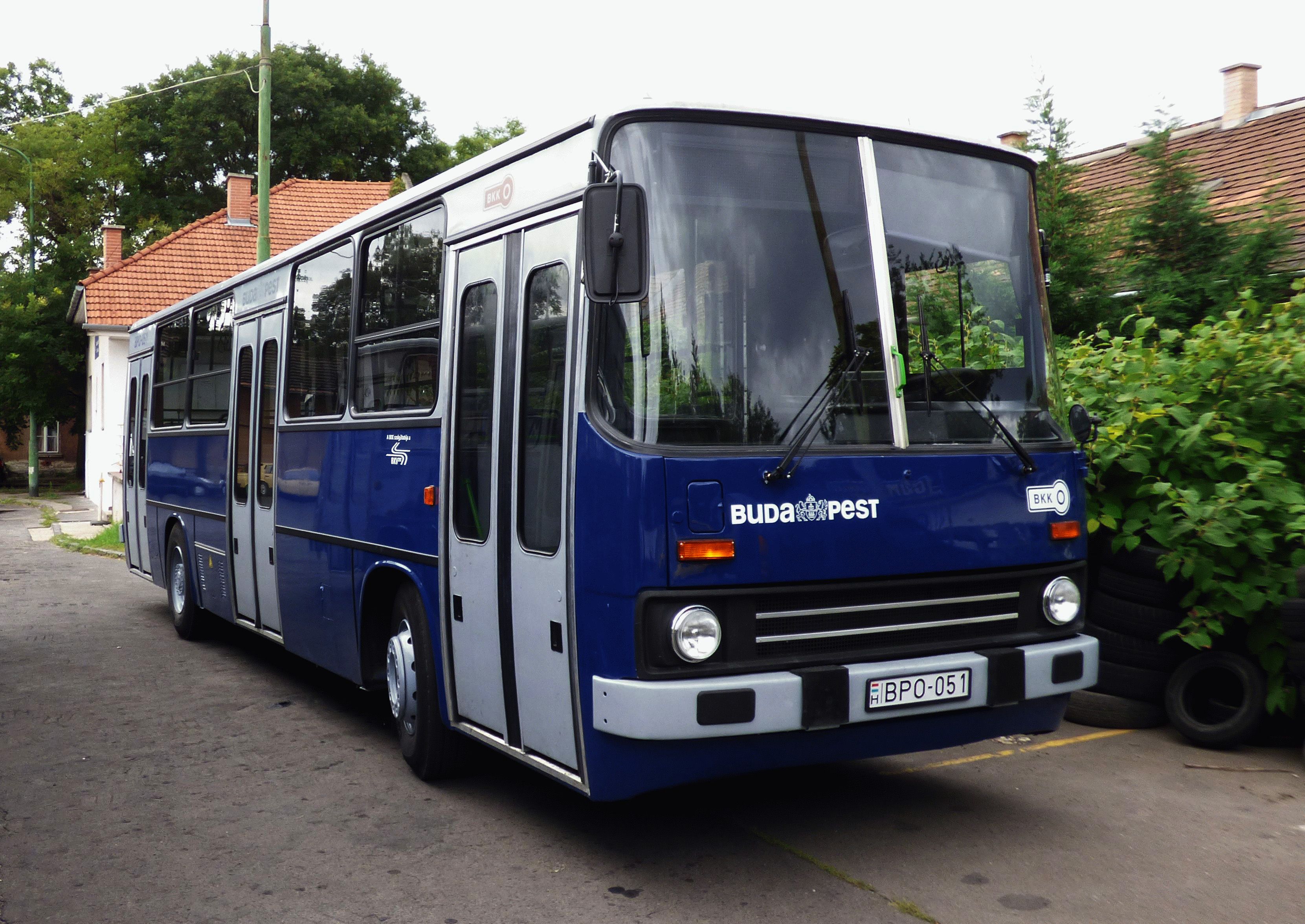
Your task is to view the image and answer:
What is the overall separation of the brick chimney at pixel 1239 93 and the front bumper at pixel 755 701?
15.6m

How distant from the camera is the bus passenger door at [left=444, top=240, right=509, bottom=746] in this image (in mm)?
5504

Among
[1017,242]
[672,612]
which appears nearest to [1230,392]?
[1017,242]

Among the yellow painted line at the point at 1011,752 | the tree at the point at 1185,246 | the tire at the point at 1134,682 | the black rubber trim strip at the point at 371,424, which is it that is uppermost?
the tree at the point at 1185,246

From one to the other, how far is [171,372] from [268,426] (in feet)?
12.4

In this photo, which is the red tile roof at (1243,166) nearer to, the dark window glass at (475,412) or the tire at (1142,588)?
the tire at (1142,588)

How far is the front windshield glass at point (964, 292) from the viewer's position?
5051 millimetres

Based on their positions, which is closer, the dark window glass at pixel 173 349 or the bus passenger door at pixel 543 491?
the bus passenger door at pixel 543 491

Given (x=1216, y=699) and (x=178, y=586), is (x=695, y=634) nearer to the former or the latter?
(x=1216, y=699)

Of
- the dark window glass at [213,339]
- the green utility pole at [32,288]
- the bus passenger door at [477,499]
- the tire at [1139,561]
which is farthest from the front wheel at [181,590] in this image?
the green utility pole at [32,288]

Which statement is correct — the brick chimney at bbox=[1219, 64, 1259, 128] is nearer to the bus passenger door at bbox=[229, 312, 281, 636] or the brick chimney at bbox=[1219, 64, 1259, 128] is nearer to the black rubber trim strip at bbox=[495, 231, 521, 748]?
the bus passenger door at bbox=[229, 312, 281, 636]

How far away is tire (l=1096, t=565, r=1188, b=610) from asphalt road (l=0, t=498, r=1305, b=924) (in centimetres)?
75

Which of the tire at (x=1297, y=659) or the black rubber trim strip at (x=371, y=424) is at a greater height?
the black rubber trim strip at (x=371, y=424)

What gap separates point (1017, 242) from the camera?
559cm

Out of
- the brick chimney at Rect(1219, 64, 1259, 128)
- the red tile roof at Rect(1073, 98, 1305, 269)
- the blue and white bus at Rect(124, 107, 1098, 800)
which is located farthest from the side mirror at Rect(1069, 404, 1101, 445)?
the brick chimney at Rect(1219, 64, 1259, 128)
